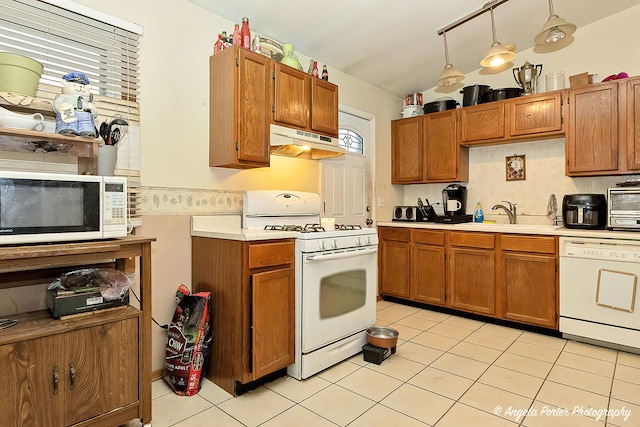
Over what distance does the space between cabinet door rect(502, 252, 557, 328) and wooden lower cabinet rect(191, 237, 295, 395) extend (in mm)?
2137

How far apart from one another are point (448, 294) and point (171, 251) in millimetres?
2684

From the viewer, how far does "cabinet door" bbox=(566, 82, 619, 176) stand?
2949mm

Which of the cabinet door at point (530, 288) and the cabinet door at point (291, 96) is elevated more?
the cabinet door at point (291, 96)

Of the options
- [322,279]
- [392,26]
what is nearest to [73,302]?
[322,279]

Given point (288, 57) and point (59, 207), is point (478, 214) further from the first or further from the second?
point (59, 207)

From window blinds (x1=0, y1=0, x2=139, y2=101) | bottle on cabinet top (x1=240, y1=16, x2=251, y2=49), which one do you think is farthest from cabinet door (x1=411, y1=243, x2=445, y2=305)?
window blinds (x1=0, y1=0, x2=139, y2=101)

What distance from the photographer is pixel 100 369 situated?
5.15 feet

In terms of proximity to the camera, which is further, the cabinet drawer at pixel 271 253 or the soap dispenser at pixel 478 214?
the soap dispenser at pixel 478 214

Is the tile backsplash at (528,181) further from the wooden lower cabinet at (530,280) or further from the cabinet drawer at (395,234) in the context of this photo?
the cabinet drawer at (395,234)

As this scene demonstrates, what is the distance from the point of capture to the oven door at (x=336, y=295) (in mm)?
2230

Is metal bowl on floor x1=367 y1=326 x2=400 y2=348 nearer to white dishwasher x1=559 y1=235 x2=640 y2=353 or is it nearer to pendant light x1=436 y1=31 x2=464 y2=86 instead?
white dishwasher x1=559 y1=235 x2=640 y2=353

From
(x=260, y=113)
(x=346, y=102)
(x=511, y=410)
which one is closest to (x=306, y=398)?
(x=511, y=410)

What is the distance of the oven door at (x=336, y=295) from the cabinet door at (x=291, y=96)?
112 cm

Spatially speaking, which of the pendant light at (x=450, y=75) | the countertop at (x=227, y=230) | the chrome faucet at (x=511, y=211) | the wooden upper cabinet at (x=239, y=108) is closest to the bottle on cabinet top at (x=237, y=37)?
the wooden upper cabinet at (x=239, y=108)
